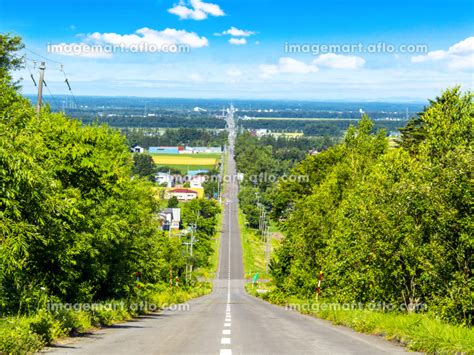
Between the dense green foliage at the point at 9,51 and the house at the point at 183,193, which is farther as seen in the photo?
the house at the point at 183,193

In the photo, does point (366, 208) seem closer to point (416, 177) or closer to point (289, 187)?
point (416, 177)

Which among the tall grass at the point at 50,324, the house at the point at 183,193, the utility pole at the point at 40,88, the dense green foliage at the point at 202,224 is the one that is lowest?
the dense green foliage at the point at 202,224

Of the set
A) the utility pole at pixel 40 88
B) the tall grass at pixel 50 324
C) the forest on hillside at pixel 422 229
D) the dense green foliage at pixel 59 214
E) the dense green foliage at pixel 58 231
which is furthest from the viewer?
the utility pole at pixel 40 88

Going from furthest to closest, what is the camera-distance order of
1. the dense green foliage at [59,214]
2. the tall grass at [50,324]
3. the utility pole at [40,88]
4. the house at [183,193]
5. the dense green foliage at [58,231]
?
the house at [183,193], the utility pole at [40,88], the dense green foliage at [59,214], the dense green foliage at [58,231], the tall grass at [50,324]

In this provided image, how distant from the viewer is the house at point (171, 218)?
150m

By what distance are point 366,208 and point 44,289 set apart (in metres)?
11.9

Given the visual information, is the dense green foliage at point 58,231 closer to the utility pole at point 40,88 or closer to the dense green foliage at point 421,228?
the utility pole at point 40,88

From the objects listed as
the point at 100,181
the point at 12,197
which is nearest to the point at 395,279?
the point at 100,181

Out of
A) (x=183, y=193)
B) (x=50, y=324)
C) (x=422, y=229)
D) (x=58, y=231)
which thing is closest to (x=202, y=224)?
(x=183, y=193)

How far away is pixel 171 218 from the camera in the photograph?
157750 millimetres

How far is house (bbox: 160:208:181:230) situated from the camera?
150m

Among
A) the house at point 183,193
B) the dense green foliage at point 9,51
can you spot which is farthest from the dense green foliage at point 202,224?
the dense green foliage at point 9,51

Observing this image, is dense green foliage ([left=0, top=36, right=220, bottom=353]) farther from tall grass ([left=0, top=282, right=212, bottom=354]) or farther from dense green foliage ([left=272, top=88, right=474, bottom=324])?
dense green foliage ([left=272, top=88, right=474, bottom=324])

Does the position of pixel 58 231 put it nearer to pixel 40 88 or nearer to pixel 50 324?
pixel 50 324
